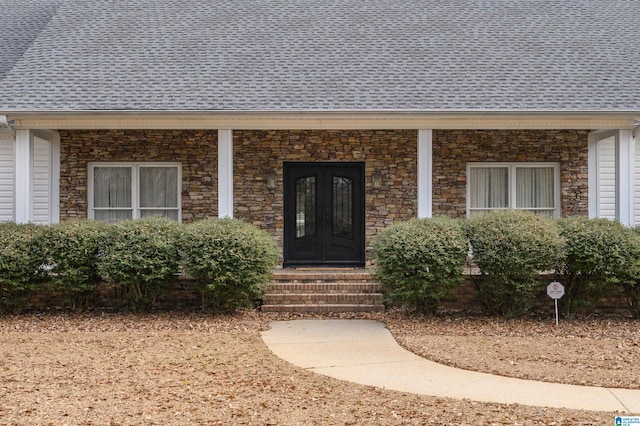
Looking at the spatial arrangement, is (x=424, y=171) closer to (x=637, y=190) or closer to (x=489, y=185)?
(x=489, y=185)

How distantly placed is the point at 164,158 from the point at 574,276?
7.66 meters

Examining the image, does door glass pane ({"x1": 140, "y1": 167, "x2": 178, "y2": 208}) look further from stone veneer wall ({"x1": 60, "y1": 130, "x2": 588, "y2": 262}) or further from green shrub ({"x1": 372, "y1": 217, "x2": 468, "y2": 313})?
green shrub ({"x1": 372, "y1": 217, "x2": 468, "y2": 313})

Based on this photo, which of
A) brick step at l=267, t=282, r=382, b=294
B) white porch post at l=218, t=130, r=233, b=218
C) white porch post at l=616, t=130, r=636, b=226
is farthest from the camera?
white porch post at l=218, t=130, r=233, b=218

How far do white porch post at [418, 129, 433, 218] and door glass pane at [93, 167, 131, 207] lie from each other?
5666mm

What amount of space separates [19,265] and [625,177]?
9875mm

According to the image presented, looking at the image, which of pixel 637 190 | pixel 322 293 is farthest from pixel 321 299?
pixel 637 190

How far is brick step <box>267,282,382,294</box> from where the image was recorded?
10266 millimetres

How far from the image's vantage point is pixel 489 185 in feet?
40.2

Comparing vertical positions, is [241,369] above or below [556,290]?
below

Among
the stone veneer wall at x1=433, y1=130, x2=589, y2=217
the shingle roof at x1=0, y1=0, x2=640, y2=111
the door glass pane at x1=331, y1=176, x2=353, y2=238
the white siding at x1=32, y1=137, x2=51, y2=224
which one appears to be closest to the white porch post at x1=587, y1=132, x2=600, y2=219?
the stone veneer wall at x1=433, y1=130, x2=589, y2=217

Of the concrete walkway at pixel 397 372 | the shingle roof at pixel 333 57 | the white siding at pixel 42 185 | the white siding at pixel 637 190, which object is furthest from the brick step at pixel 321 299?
the white siding at pixel 637 190

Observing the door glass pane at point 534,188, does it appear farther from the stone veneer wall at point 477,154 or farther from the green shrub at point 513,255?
the green shrub at point 513,255

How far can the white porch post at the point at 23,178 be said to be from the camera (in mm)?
10398

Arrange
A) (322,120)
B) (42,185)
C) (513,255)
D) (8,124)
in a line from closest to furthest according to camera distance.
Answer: (513,255), (8,124), (322,120), (42,185)
